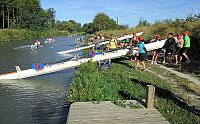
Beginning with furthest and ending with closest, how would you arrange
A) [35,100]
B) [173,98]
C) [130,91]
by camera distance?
[35,100]
[130,91]
[173,98]

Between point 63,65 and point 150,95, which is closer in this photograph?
point 150,95

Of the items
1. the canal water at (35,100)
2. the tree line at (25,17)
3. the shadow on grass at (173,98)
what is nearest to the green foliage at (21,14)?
the tree line at (25,17)

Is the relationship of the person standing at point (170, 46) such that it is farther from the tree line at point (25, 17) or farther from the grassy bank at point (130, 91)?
the tree line at point (25, 17)

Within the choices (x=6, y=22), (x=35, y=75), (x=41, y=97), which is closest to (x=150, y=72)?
(x=41, y=97)

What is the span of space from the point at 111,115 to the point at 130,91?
3675 millimetres

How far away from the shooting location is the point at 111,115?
29.1 feet

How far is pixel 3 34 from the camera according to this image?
73062mm

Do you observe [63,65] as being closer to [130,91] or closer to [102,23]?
[130,91]

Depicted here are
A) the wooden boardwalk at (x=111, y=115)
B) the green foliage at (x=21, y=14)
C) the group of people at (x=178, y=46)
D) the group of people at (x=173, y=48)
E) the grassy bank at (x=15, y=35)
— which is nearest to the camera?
the wooden boardwalk at (x=111, y=115)

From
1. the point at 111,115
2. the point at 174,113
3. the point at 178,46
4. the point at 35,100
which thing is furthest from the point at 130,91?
the point at 178,46

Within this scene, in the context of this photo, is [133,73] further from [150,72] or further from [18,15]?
[18,15]

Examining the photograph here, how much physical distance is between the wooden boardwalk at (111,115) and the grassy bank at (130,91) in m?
0.62

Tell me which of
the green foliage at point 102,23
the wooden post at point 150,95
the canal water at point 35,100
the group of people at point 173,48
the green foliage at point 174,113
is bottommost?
the canal water at point 35,100

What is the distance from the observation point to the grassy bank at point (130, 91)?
9.56 m
